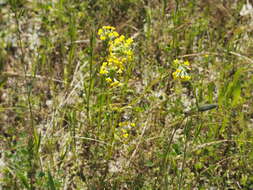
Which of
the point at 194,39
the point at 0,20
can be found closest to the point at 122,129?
the point at 194,39

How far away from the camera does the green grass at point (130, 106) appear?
2.37 meters

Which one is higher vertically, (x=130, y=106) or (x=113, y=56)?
(x=113, y=56)

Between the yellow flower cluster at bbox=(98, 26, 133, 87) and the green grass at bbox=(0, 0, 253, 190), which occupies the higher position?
the yellow flower cluster at bbox=(98, 26, 133, 87)

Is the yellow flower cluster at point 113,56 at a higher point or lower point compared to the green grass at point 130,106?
higher

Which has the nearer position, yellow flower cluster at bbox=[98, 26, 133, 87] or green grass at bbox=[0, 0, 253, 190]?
yellow flower cluster at bbox=[98, 26, 133, 87]

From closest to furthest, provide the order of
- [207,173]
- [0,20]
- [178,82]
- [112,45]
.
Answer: [112,45]
[207,173]
[178,82]
[0,20]

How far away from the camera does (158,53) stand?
3246 mm

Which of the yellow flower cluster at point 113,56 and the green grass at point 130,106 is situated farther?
the green grass at point 130,106

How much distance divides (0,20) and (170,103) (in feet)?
6.77

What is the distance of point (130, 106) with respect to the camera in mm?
2479

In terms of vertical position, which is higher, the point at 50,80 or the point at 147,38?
the point at 147,38

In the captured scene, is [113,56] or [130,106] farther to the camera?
[130,106]

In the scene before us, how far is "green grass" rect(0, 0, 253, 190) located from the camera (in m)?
2.37

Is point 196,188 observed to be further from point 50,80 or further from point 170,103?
point 50,80
